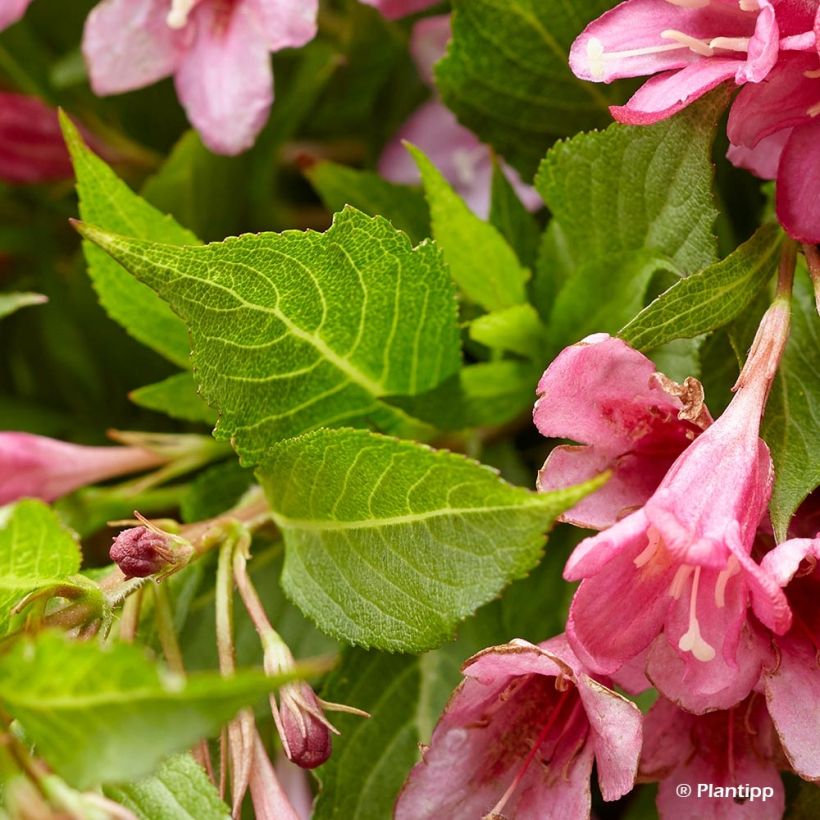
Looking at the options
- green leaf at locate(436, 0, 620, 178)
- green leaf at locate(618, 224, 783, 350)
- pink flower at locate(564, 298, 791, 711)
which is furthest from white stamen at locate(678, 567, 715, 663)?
green leaf at locate(436, 0, 620, 178)

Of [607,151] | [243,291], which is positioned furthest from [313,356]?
[607,151]

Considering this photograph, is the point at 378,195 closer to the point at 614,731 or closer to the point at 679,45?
the point at 679,45

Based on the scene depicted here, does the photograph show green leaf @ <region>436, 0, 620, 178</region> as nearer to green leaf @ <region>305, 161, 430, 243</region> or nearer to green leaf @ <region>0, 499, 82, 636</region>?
green leaf @ <region>305, 161, 430, 243</region>

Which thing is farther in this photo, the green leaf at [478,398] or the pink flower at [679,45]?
the green leaf at [478,398]

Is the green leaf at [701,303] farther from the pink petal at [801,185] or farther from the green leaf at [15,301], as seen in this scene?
the green leaf at [15,301]

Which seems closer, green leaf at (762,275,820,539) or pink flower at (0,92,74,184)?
green leaf at (762,275,820,539)

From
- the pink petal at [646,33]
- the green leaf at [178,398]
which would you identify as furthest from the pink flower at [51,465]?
the pink petal at [646,33]

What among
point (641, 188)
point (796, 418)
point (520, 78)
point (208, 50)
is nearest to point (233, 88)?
point (208, 50)
